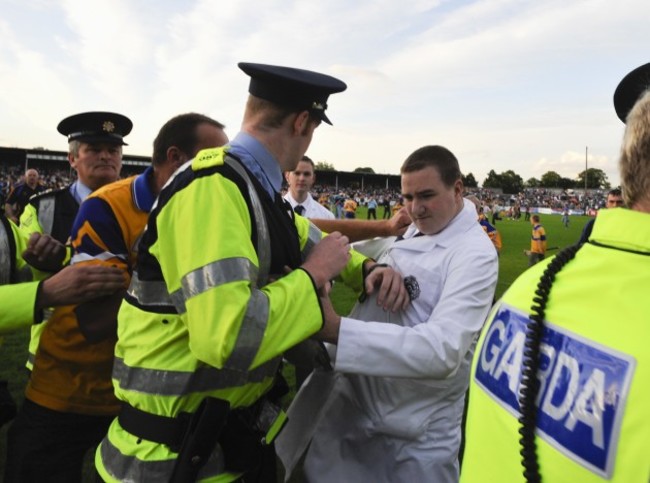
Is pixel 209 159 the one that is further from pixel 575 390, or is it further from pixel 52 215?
pixel 52 215

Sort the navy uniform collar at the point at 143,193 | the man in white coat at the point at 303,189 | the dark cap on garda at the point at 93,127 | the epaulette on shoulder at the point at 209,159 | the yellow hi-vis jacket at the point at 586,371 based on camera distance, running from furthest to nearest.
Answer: the man in white coat at the point at 303,189, the dark cap on garda at the point at 93,127, the navy uniform collar at the point at 143,193, the epaulette on shoulder at the point at 209,159, the yellow hi-vis jacket at the point at 586,371

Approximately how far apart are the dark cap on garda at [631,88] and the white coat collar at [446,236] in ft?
3.25

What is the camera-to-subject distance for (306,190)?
20.6ft

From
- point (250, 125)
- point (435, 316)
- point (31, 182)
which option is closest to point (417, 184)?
point (435, 316)

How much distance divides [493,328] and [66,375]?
235 cm

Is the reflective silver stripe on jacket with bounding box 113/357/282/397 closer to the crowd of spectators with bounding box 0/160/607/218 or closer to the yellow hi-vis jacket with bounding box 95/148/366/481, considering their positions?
the yellow hi-vis jacket with bounding box 95/148/366/481

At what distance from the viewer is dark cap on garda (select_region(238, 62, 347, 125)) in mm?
1695

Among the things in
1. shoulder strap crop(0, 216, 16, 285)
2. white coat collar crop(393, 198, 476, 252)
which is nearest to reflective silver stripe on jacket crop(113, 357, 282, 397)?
white coat collar crop(393, 198, 476, 252)

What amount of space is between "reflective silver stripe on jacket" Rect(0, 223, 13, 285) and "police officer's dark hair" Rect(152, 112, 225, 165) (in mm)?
808

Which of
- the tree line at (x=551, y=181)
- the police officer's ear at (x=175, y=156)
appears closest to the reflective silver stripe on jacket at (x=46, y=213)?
the police officer's ear at (x=175, y=156)

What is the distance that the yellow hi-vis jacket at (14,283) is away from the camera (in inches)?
80.4

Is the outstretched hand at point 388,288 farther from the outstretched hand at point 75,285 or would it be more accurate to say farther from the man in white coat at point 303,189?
the man in white coat at point 303,189

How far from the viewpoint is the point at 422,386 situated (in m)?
2.09

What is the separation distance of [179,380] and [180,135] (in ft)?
4.50
